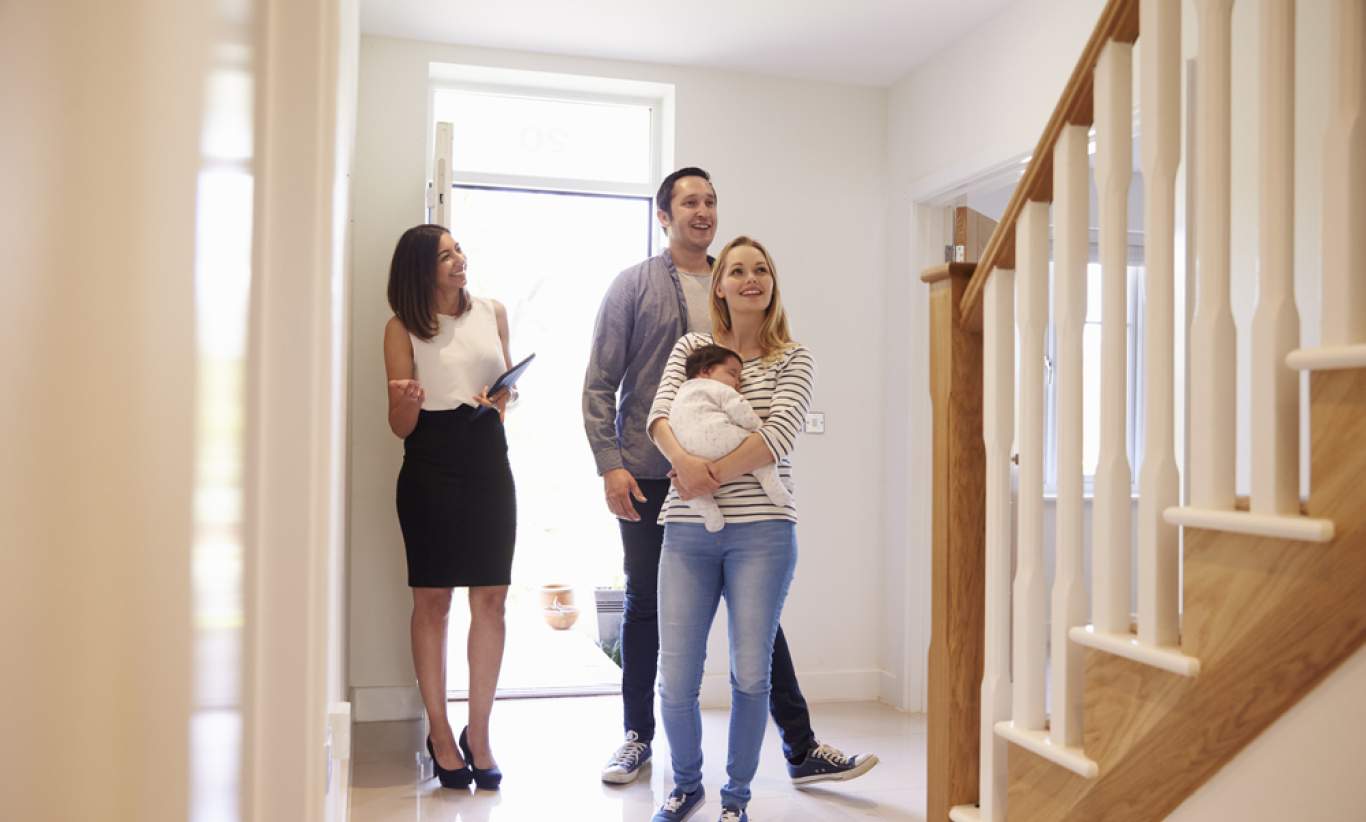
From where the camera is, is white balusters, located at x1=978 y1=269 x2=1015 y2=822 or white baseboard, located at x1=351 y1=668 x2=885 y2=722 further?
white baseboard, located at x1=351 y1=668 x2=885 y2=722

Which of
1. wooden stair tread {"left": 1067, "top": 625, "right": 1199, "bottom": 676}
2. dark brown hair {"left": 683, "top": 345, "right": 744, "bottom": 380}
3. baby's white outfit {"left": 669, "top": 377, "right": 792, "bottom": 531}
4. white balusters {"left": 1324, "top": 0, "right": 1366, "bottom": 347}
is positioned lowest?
wooden stair tread {"left": 1067, "top": 625, "right": 1199, "bottom": 676}

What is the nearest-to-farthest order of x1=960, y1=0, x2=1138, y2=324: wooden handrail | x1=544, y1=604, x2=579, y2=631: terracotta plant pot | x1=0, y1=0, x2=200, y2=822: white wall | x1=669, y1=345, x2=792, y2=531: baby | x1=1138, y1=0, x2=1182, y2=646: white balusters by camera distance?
1. x1=0, y1=0, x2=200, y2=822: white wall
2. x1=1138, y1=0, x2=1182, y2=646: white balusters
3. x1=960, y1=0, x2=1138, y2=324: wooden handrail
4. x1=669, y1=345, x2=792, y2=531: baby
5. x1=544, y1=604, x2=579, y2=631: terracotta plant pot

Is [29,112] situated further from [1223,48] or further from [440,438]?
[440,438]

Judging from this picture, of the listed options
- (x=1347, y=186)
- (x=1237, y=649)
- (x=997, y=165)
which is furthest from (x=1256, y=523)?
(x=997, y=165)

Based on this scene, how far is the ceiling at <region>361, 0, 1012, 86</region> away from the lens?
3527mm

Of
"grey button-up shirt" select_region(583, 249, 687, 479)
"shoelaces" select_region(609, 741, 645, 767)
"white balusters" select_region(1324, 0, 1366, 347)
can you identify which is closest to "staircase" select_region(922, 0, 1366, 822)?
"white balusters" select_region(1324, 0, 1366, 347)

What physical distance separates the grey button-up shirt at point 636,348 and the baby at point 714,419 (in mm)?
575

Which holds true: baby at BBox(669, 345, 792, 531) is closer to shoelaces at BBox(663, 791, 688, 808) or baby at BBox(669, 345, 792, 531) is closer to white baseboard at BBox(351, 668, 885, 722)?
shoelaces at BBox(663, 791, 688, 808)

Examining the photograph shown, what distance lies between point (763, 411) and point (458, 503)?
1.00m

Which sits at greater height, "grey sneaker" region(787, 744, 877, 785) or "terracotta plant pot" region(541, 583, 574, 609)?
"terracotta plant pot" region(541, 583, 574, 609)

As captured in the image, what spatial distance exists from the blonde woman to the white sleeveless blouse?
0.72 meters

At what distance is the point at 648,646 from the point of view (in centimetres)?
307

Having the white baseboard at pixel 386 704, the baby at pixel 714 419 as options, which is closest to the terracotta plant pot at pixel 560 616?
the white baseboard at pixel 386 704

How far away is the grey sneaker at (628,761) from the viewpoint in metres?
2.98
